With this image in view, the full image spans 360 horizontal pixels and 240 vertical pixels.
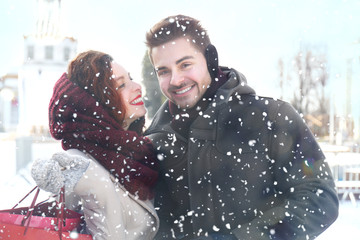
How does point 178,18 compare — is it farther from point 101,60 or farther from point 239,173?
point 239,173

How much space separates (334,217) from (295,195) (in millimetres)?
216

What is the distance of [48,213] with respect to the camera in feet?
5.94

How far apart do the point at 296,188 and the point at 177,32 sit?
38.2 inches

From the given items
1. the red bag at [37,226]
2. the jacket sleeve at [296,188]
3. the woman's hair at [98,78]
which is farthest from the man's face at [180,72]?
the red bag at [37,226]

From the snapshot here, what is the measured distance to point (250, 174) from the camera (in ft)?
6.33

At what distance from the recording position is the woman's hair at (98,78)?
1.96 m

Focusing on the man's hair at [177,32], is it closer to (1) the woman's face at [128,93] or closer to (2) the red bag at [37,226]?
(1) the woman's face at [128,93]

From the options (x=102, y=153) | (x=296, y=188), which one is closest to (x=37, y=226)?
(x=102, y=153)

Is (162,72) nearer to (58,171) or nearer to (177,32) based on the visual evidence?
(177,32)

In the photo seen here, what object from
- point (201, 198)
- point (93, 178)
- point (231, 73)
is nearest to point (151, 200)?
point (201, 198)

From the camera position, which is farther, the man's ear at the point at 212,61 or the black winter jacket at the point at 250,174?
the man's ear at the point at 212,61

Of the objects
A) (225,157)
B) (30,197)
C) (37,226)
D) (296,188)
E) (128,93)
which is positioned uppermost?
(128,93)

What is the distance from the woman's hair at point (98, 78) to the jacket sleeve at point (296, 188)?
30.7 inches

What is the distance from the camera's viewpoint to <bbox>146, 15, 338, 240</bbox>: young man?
71.1 inches
